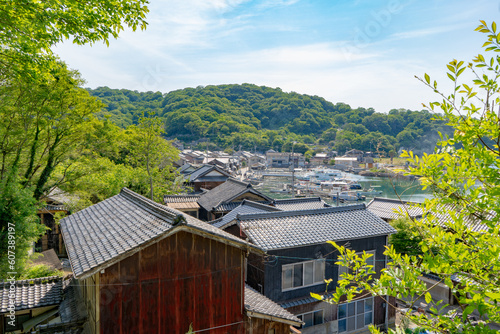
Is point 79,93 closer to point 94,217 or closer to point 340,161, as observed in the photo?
point 94,217

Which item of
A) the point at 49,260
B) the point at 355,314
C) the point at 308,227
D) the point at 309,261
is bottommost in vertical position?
the point at 355,314

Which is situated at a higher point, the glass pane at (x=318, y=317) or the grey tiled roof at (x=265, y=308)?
the grey tiled roof at (x=265, y=308)

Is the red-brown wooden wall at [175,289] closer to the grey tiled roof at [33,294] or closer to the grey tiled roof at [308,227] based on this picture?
the grey tiled roof at [33,294]

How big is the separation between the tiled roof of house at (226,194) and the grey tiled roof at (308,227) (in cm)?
1040

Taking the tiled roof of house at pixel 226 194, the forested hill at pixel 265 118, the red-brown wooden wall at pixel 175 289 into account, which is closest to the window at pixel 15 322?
the red-brown wooden wall at pixel 175 289

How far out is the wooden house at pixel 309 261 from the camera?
1142 cm

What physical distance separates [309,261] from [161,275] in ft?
22.1

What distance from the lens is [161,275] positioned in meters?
6.83

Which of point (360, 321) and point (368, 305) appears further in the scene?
point (368, 305)

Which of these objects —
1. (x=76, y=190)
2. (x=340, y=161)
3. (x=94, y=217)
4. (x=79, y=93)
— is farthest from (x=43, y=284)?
(x=340, y=161)

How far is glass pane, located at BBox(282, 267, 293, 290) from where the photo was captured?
11.6 meters

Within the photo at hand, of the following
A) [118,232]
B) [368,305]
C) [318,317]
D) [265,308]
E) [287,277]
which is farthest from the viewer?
[368,305]

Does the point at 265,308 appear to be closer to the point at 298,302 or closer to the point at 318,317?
the point at 298,302

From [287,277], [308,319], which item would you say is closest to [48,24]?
[287,277]
